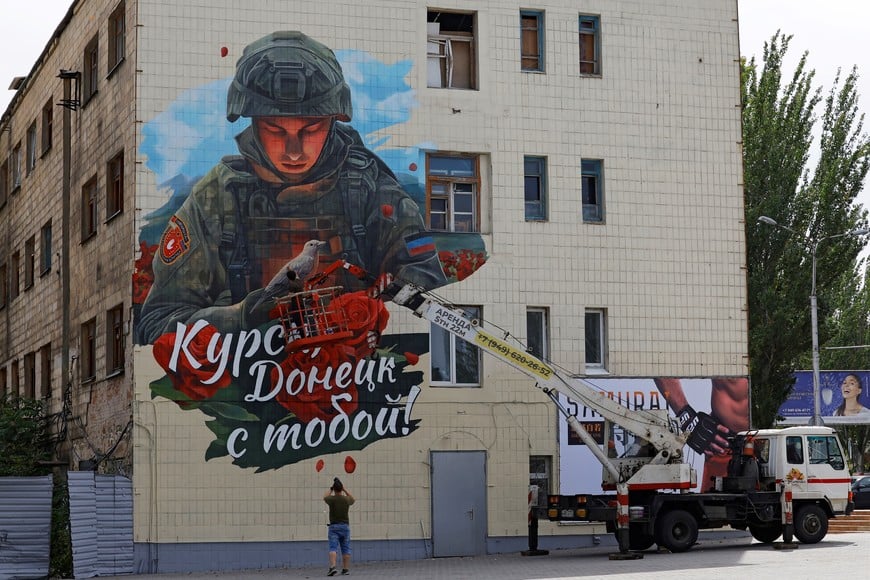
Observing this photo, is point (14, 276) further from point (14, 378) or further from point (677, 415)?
point (677, 415)

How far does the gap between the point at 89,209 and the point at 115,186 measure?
97.5 inches

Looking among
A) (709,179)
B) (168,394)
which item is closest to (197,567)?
(168,394)

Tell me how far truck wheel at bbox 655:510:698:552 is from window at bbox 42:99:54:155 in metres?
20.1

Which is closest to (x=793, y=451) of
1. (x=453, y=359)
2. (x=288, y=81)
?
(x=453, y=359)

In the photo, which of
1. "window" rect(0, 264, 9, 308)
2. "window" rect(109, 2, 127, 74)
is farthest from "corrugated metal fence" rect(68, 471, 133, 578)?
"window" rect(0, 264, 9, 308)

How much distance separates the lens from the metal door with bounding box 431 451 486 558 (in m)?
29.0

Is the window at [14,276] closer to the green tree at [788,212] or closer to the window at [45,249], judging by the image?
the window at [45,249]

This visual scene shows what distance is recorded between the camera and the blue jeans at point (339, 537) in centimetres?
2506

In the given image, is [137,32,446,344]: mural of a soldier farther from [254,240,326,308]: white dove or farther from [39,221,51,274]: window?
[39,221,51,274]: window

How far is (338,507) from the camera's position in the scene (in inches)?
985

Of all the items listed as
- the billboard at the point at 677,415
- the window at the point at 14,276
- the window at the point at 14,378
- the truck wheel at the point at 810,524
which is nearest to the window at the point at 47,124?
the window at the point at 14,276

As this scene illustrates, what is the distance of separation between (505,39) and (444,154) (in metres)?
2.89

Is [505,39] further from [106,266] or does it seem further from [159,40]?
[106,266]

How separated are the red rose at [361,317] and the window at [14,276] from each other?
1643 centimetres
